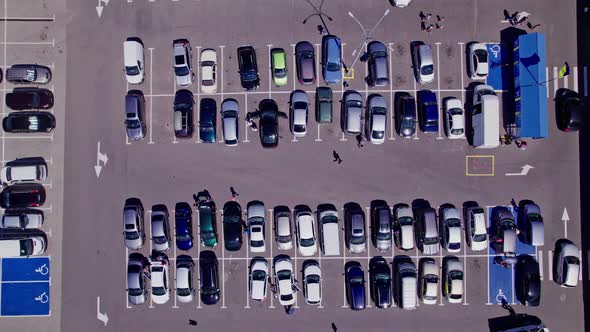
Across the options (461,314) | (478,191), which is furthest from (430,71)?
(461,314)

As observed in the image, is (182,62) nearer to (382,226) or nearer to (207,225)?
(207,225)

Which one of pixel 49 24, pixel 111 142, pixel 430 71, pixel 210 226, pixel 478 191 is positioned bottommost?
pixel 210 226

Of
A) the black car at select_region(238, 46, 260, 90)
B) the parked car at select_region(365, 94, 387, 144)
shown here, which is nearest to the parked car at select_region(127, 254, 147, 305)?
the black car at select_region(238, 46, 260, 90)

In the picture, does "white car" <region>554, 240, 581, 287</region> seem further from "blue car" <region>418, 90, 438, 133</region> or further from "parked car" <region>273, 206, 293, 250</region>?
"parked car" <region>273, 206, 293, 250</region>

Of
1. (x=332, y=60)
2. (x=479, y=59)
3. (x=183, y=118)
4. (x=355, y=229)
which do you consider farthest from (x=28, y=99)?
(x=479, y=59)

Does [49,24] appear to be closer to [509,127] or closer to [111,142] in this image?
[111,142]

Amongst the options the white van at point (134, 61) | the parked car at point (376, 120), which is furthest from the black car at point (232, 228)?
the white van at point (134, 61)
